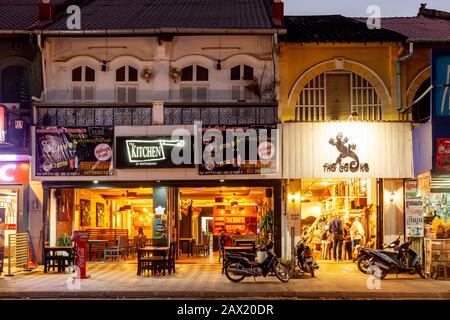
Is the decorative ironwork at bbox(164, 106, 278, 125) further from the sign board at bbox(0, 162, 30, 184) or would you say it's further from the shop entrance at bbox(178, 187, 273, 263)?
the sign board at bbox(0, 162, 30, 184)

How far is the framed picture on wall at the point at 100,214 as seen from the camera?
30.2m

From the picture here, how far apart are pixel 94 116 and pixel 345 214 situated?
1062 cm

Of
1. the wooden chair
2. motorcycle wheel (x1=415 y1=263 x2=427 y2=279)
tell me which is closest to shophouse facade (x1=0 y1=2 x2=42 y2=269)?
the wooden chair

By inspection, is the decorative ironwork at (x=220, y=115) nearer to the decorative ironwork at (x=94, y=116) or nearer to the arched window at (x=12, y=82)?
the decorative ironwork at (x=94, y=116)

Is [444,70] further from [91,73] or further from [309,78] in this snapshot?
[91,73]

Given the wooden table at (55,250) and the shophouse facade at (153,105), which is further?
the shophouse facade at (153,105)

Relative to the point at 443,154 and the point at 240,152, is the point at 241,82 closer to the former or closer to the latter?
the point at 240,152

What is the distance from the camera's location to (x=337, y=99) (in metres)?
26.0

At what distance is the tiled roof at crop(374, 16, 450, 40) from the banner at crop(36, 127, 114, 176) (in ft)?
37.2

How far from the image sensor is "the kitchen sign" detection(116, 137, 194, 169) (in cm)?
2519

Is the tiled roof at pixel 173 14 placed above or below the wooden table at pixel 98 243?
above

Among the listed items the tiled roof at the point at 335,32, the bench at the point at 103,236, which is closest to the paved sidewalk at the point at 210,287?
the bench at the point at 103,236

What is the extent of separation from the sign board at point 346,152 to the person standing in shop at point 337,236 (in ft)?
10.9

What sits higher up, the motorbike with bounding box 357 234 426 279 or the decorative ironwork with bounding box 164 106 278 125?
the decorative ironwork with bounding box 164 106 278 125
